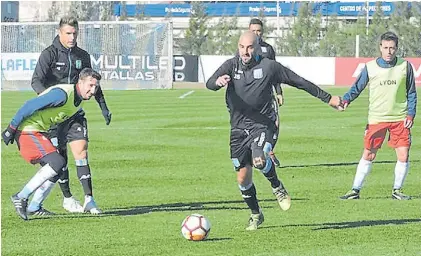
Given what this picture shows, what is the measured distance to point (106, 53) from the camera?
44719 mm

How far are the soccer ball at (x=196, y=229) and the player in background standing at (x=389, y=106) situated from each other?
135 inches

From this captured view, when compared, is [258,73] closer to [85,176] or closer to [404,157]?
[85,176]

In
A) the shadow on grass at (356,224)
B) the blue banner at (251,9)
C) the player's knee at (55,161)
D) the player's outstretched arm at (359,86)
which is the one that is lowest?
the shadow on grass at (356,224)

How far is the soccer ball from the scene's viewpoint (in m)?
9.52

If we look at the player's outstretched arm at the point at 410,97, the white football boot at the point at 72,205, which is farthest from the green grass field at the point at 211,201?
the player's outstretched arm at the point at 410,97

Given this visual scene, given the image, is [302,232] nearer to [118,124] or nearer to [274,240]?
[274,240]

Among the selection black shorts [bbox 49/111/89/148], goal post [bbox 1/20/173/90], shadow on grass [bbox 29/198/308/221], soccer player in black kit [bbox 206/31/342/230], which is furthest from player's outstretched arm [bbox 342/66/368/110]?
goal post [bbox 1/20/173/90]

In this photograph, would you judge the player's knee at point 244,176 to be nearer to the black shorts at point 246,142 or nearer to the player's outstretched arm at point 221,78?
the black shorts at point 246,142

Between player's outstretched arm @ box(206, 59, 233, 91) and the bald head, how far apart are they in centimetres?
23

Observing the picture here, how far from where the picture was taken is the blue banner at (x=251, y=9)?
195ft

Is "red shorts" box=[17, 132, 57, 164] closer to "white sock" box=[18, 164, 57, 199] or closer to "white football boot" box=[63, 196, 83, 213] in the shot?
"white sock" box=[18, 164, 57, 199]

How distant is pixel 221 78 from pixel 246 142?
0.79m

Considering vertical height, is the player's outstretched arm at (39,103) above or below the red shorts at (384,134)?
above

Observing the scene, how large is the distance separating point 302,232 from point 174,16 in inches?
2346
